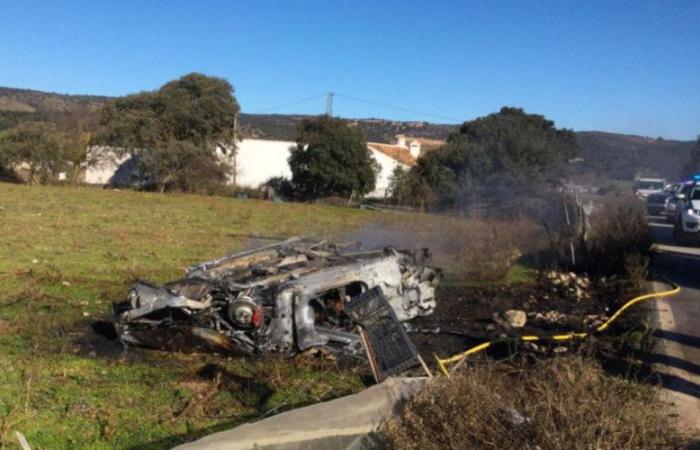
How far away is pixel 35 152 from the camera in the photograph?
4441 centimetres

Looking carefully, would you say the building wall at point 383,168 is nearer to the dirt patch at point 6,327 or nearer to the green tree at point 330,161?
the green tree at point 330,161

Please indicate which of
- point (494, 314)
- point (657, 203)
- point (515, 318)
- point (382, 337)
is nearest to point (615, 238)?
point (494, 314)

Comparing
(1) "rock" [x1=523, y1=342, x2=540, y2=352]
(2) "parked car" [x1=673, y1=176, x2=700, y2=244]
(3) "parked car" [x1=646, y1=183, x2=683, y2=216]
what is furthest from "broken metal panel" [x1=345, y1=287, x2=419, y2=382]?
(3) "parked car" [x1=646, y1=183, x2=683, y2=216]

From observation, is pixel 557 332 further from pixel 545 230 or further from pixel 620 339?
pixel 545 230

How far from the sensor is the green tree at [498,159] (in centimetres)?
2670

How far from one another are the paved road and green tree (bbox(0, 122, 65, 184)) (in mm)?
38322

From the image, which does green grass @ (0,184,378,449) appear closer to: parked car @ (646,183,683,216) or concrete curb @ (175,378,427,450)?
concrete curb @ (175,378,427,450)

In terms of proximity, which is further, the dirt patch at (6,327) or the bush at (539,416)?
the dirt patch at (6,327)

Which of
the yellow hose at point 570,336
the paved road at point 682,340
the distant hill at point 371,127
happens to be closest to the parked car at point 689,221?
the paved road at point 682,340

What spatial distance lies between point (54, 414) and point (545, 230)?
13357 mm

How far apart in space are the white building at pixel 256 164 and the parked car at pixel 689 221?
3035cm

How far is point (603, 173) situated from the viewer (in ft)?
104

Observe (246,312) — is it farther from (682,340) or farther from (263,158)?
(263,158)

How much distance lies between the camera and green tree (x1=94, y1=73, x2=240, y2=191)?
45531 millimetres
